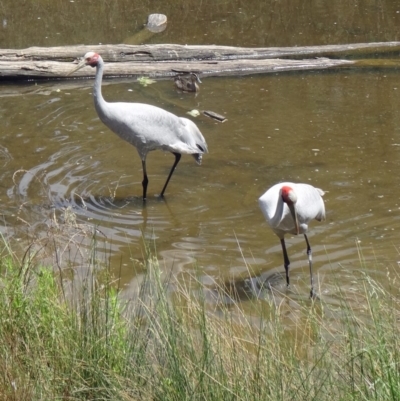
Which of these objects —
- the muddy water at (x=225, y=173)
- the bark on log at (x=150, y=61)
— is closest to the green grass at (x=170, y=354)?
the muddy water at (x=225, y=173)

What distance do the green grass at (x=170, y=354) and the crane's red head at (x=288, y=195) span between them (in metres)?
1.89

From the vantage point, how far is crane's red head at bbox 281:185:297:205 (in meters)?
5.59

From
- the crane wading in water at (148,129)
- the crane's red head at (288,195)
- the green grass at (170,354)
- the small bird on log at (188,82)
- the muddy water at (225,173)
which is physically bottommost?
the muddy water at (225,173)

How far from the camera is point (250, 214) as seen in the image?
22.9 feet

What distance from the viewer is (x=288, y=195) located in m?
5.59

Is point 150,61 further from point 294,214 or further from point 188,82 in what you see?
point 294,214

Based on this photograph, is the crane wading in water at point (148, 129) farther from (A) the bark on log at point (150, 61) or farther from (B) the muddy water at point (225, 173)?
(A) the bark on log at point (150, 61)

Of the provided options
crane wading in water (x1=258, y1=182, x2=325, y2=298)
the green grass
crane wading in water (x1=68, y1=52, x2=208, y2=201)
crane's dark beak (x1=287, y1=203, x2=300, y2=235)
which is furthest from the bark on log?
the green grass

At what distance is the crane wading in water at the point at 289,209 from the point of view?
18.5ft

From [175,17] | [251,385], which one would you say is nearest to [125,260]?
[251,385]

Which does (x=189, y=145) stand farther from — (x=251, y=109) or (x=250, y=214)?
(x=251, y=109)

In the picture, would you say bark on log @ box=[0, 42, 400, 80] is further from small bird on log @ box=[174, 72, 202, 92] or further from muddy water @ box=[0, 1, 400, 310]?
small bird on log @ box=[174, 72, 202, 92]

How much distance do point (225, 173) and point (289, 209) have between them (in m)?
2.18

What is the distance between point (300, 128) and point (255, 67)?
1893 mm
